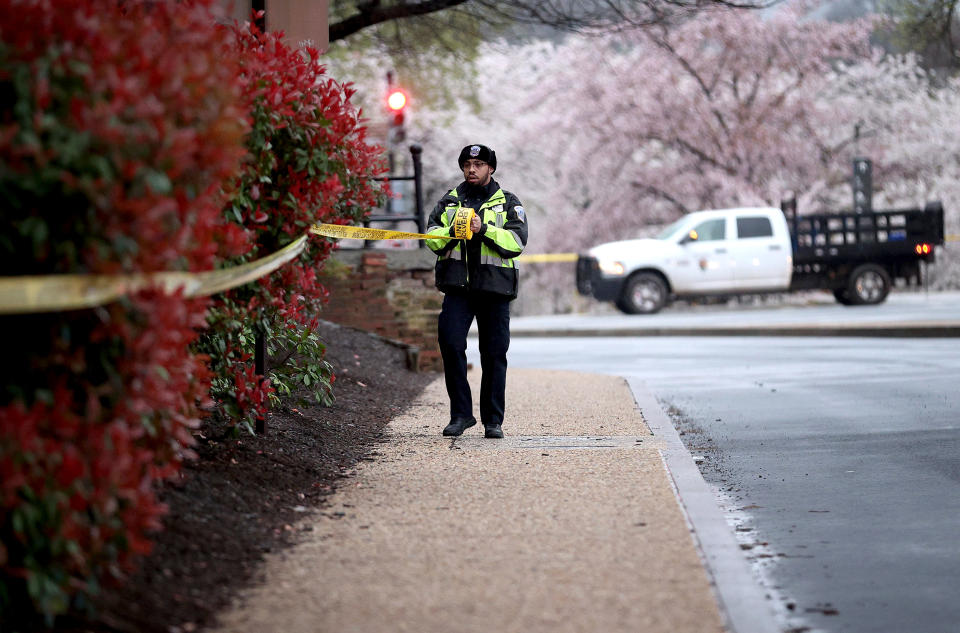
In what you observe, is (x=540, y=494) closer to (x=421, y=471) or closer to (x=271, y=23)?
(x=421, y=471)

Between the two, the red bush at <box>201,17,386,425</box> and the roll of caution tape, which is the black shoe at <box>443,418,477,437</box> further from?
the red bush at <box>201,17,386,425</box>

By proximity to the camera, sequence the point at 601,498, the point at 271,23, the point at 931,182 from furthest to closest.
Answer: the point at 931,182
the point at 271,23
the point at 601,498

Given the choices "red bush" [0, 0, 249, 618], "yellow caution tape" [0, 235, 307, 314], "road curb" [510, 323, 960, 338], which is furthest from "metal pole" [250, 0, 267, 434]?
"road curb" [510, 323, 960, 338]

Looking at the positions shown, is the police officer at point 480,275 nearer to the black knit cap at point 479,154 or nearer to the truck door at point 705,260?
the black knit cap at point 479,154

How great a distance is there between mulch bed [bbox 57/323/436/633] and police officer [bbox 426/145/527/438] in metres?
0.75

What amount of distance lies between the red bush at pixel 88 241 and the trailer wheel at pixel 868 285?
2684 centimetres

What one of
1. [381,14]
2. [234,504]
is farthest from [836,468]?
[381,14]

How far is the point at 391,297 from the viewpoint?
49.1 ft

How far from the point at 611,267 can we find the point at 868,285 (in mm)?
5900

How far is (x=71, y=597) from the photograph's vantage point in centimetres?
448

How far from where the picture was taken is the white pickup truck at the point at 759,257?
28953 mm

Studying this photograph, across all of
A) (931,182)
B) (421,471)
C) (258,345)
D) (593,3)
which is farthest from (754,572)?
(931,182)

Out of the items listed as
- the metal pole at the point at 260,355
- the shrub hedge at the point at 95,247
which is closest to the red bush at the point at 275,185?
the metal pole at the point at 260,355

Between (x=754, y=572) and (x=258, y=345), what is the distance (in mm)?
3423
